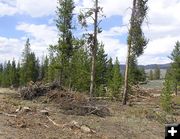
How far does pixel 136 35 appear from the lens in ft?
107

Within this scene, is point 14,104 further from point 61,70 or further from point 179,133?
point 61,70

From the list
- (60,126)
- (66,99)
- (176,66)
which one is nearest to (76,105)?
(66,99)

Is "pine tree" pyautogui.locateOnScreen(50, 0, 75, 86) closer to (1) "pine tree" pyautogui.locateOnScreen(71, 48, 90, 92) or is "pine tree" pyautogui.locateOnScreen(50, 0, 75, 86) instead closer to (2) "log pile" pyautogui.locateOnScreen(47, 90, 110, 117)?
(1) "pine tree" pyautogui.locateOnScreen(71, 48, 90, 92)

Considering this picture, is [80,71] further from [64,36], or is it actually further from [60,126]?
[60,126]

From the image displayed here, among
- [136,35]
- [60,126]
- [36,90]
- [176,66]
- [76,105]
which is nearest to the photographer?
[60,126]

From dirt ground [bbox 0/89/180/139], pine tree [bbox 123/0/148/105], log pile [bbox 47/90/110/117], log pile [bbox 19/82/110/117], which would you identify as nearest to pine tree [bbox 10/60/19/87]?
pine tree [bbox 123/0/148/105]

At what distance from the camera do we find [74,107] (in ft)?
62.7

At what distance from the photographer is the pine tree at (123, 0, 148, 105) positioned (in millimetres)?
31984

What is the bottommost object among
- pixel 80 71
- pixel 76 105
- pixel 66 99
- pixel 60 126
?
pixel 60 126

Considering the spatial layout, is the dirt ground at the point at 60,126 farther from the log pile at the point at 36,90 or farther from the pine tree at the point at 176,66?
the pine tree at the point at 176,66

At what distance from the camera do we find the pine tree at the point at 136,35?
32.0m

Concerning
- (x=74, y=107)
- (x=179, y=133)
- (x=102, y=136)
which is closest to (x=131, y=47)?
(x=74, y=107)

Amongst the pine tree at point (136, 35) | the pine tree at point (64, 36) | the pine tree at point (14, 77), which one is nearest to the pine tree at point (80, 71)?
the pine tree at point (64, 36)

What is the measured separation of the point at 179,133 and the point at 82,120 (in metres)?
12.0
